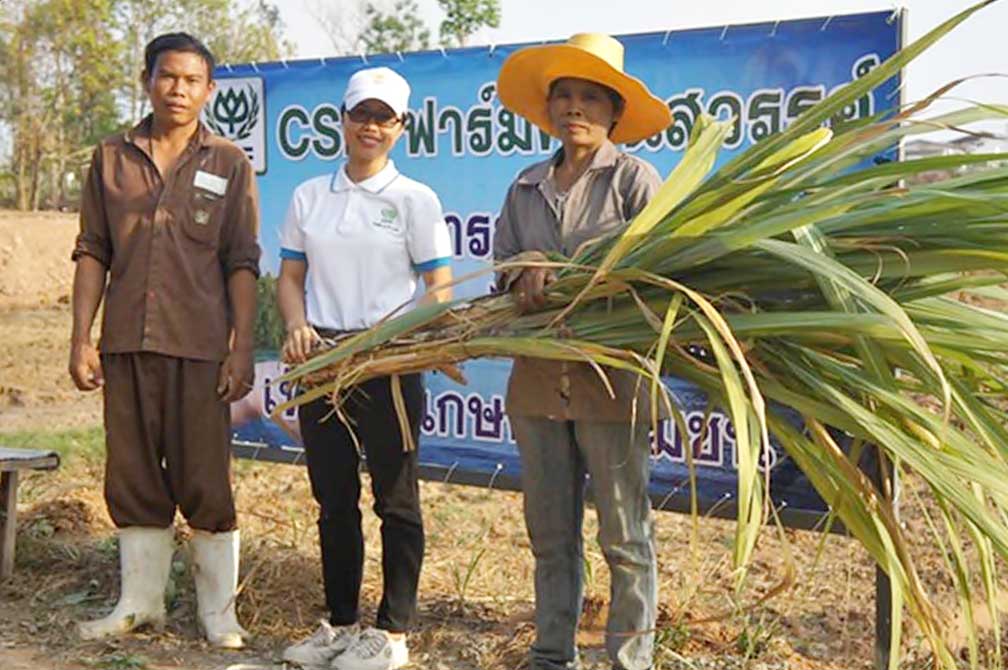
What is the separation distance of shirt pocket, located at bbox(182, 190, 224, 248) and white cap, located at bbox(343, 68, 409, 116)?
55 cm

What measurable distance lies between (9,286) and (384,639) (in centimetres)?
1177

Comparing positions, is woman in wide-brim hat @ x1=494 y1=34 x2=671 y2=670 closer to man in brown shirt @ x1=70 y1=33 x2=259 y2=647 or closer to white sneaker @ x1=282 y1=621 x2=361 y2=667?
white sneaker @ x1=282 y1=621 x2=361 y2=667

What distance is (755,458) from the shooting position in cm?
246

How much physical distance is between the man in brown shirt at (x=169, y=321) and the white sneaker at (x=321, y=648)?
0.90 feet

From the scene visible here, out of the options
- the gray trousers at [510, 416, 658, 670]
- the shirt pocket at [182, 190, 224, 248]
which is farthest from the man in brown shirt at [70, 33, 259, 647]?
the gray trousers at [510, 416, 658, 670]

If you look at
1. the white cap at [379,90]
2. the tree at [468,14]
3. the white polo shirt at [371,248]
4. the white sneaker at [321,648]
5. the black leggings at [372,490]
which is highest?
the tree at [468,14]

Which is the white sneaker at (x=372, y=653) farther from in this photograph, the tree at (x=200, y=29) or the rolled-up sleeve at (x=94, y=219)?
the tree at (x=200, y=29)

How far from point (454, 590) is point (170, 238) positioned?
147 centimetres

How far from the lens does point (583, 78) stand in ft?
10.9

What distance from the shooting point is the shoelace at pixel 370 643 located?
3.70m

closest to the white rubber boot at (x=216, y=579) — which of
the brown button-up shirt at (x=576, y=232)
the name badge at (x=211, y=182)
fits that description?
the name badge at (x=211, y=182)

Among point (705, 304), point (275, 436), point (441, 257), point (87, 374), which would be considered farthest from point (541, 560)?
point (275, 436)

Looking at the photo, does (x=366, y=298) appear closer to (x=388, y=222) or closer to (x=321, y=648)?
(x=388, y=222)

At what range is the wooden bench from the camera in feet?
15.0
